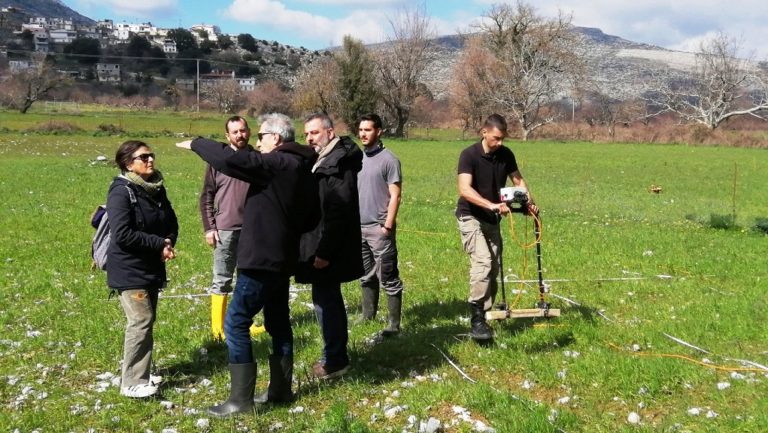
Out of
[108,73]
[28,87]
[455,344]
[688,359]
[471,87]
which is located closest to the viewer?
[688,359]

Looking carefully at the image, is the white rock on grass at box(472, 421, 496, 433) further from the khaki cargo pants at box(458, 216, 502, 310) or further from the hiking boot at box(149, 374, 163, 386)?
the hiking boot at box(149, 374, 163, 386)

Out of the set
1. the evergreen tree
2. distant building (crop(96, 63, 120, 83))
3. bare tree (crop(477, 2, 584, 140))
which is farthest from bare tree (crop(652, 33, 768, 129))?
distant building (crop(96, 63, 120, 83))

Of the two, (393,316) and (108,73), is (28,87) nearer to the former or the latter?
(108,73)

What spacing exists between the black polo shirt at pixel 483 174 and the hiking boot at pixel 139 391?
4003mm

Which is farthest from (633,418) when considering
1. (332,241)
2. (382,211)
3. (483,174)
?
(382,211)

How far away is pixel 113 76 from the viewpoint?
615ft

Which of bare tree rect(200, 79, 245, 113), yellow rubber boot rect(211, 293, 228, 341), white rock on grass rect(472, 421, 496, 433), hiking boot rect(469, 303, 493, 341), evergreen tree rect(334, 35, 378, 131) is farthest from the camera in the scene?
bare tree rect(200, 79, 245, 113)

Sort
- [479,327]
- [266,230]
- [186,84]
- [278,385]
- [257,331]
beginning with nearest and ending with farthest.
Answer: [266,230]
[278,385]
[479,327]
[257,331]
[186,84]

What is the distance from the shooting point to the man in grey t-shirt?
329 inches

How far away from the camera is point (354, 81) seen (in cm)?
7625

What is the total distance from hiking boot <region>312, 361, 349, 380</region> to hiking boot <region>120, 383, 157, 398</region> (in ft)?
5.19

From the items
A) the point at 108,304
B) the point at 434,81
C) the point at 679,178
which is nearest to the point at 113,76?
the point at 434,81

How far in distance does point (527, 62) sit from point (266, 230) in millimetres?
88235

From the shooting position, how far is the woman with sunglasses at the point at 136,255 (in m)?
6.35
